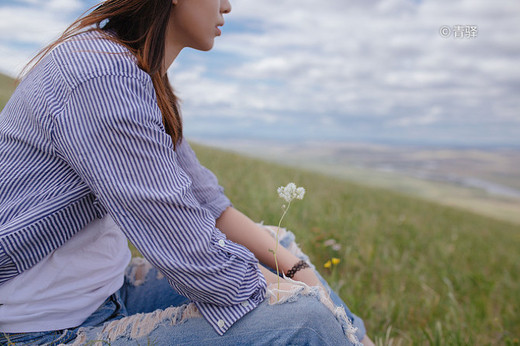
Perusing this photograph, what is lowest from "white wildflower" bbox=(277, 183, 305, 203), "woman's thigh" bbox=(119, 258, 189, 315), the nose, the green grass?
the green grass

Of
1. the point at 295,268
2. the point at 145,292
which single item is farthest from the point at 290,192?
the point at 145,292

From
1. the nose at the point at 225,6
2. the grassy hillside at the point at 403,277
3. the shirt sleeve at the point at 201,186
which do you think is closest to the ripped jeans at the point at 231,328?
the shirt sleeve at the point at 201,186

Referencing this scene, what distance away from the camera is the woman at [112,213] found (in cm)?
137

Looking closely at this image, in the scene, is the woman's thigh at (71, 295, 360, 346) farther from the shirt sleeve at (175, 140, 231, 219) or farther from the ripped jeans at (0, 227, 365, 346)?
the shirt sleeve at (175, 140, 231, 219)

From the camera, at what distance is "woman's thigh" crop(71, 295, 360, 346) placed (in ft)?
4.68

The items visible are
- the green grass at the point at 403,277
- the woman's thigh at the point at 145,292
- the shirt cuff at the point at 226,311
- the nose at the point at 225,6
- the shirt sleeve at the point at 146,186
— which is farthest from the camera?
the green grass at the point at 403,277

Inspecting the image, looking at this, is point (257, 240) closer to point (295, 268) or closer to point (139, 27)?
point (295, 268)

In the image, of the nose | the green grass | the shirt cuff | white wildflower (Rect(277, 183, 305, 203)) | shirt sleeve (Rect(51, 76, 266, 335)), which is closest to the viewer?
shirt sleeve (Rect(51, 76, 266, 335))

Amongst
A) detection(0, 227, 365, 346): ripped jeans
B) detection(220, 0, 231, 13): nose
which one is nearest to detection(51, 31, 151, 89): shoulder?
detection(220, 0, 231, 13): nose

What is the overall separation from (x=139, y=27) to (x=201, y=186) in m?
0.80

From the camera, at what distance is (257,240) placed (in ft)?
6.77

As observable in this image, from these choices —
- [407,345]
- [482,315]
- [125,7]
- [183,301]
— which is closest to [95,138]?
[125,7]

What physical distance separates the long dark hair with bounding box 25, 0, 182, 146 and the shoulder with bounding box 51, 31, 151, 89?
0.07 meters

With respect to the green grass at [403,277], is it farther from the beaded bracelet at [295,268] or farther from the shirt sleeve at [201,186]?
the shirt sleeve at [201,186]
